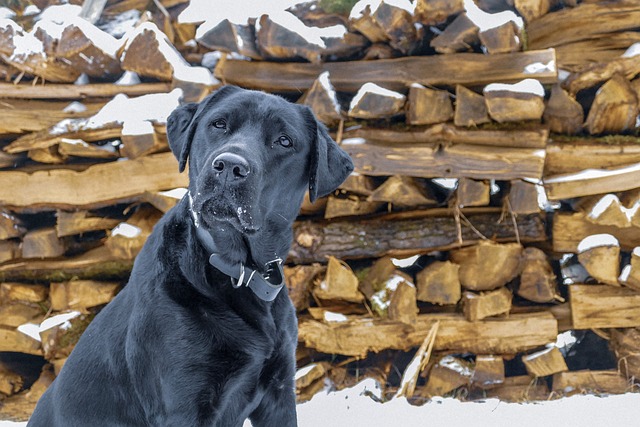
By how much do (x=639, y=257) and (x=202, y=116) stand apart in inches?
103

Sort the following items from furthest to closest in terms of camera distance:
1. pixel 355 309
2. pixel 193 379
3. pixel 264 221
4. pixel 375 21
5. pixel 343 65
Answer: pixel 355 309, pixel 343 65, pixel 375 21, pixel 264 221, pixel 193 379

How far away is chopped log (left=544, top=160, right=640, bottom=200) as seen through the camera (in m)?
3.44

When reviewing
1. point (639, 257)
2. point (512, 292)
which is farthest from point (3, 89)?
point (639, 257)

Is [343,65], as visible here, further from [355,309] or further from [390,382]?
[390,382]

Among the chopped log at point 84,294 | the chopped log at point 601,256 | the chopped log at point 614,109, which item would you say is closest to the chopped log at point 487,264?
the chopped log at point 601,256

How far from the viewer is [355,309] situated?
3836 mm

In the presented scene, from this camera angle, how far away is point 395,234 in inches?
145

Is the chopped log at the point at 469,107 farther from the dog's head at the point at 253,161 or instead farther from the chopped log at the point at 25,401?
the chopped log at the point at 25,401

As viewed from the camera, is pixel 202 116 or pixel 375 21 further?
pixel 375 21

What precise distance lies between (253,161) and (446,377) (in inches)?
91.3

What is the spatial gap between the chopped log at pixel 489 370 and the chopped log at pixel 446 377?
0.05m

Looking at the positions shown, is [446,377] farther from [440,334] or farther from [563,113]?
[563,113]

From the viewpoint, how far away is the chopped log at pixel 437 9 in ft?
10.8

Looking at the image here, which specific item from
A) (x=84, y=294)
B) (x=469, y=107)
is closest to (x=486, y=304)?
(x=469, y=107)
